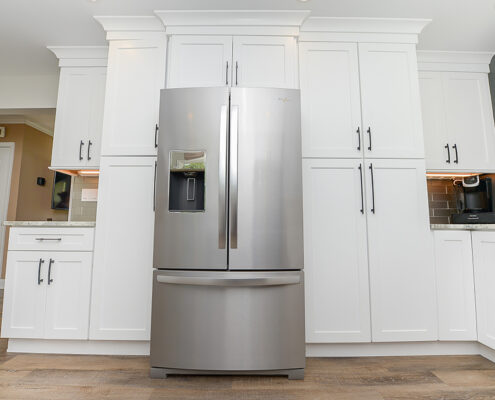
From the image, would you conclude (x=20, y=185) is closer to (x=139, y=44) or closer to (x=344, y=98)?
(x=139, y=44)

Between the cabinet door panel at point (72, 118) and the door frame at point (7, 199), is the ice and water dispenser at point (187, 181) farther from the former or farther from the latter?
the door frame at point (7, 199)

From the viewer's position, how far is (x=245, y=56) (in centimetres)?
229

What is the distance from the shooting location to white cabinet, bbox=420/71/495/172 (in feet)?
8.64

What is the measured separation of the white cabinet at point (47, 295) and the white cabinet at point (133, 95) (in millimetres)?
867

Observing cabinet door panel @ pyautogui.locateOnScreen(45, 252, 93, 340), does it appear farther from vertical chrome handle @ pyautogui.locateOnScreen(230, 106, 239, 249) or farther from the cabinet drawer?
vertical chrome handle @ pyautogui.locateOnScreen(230, 106, 239, 249)

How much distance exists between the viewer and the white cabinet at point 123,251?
82.4 inches

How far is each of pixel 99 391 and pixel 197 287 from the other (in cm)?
75

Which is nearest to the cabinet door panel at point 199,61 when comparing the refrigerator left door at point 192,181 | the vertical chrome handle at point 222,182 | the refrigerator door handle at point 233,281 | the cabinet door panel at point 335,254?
the refrigerator left door at point 192,181

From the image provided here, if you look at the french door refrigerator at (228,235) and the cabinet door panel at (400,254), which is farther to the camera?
the cabinet door panel at (400,254)

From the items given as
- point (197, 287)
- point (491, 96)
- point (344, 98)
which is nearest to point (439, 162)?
point (491, 96)

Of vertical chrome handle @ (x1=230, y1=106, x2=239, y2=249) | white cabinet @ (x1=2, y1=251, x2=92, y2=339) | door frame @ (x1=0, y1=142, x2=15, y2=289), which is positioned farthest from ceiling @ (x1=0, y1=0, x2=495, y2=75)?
door frame @ (x1=0, y1=142, x2=15, y2=289)

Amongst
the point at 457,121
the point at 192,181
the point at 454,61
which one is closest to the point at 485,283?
the point at 457,121

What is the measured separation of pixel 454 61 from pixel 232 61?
6.88 feet

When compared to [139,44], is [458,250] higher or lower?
lower
